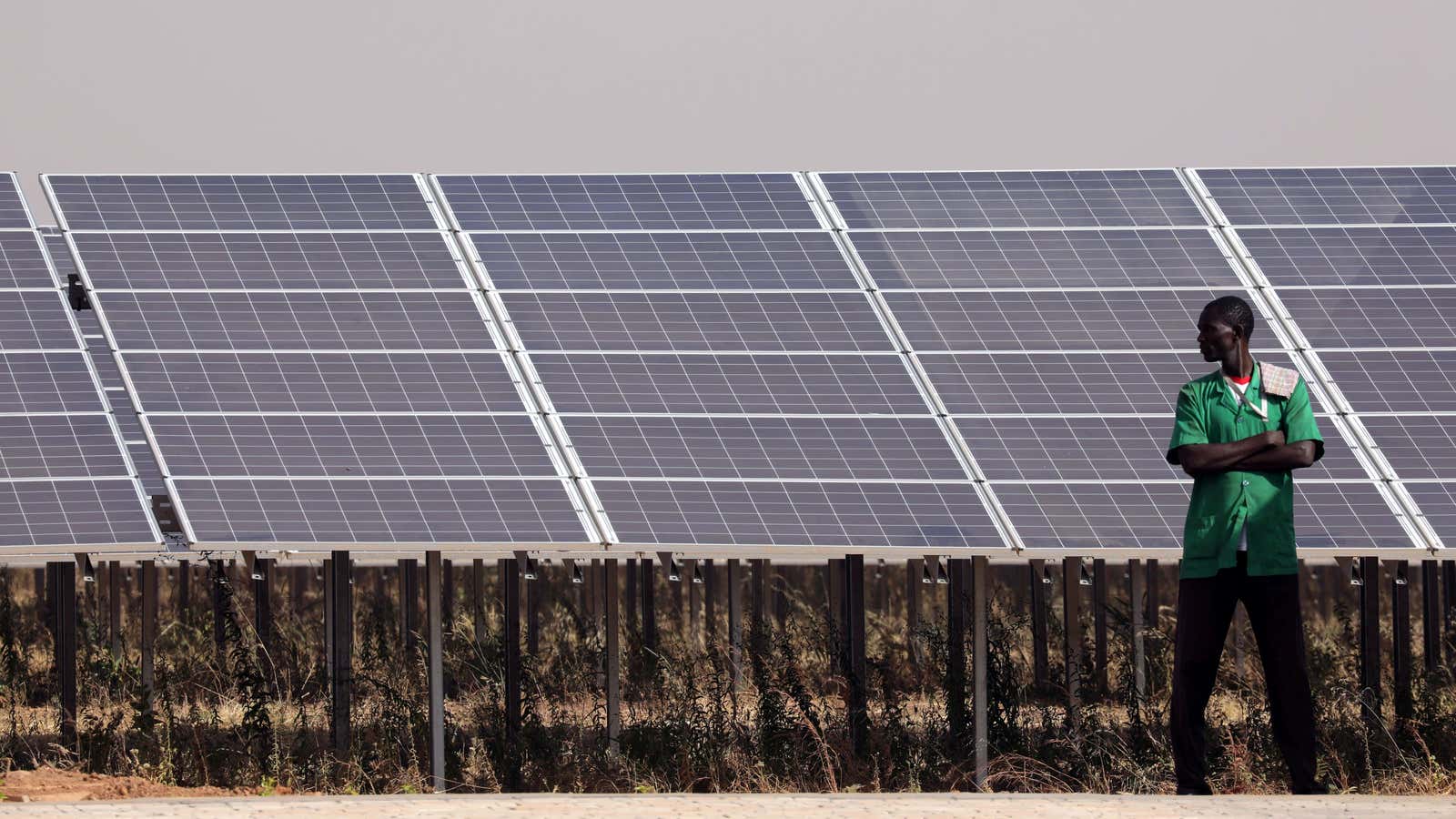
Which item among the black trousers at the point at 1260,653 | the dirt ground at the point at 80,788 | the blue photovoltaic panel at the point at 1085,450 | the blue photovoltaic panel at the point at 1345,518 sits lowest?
the dirt ground at the point at 80,788

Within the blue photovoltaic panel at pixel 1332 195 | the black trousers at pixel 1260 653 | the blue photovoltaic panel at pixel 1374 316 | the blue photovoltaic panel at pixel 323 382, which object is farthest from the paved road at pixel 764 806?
the blue photovoltaic panel at pixel 1332 195

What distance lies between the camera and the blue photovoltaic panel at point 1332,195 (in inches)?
646

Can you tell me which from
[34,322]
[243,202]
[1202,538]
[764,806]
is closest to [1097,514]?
[1202,538]

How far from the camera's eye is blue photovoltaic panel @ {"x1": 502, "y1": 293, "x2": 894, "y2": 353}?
14.7 metres

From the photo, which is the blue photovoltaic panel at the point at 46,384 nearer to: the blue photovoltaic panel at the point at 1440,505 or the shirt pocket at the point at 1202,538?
the shirt pocket at the point at 1202,538

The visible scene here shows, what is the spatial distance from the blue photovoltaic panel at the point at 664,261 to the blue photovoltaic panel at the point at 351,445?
187 centimetres

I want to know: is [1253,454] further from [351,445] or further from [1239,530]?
[351,445]

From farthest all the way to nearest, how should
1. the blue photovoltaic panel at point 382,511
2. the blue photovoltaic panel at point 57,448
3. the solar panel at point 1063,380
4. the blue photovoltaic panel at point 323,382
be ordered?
the solar panel at point 1063,380
the blue photovoltaic panel at point 323,382
the blue photovoltaic panel at point 57,448
the blue photovoltaic panel at point 382,511

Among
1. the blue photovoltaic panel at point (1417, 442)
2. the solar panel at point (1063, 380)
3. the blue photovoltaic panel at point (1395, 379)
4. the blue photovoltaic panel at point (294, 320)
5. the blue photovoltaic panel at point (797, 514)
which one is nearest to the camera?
the blue photovoltaic panel at point (797, 514)

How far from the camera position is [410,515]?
510 inches

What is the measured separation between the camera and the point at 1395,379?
580 inches

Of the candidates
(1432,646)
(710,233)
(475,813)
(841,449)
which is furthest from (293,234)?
(1432,646)

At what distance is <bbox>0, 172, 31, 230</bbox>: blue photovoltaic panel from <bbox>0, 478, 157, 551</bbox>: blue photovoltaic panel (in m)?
3.71

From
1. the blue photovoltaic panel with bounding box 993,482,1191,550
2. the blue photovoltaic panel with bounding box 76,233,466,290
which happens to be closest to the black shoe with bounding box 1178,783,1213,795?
the blue photovoltaic panel with bounding box 993,482,1191,550
